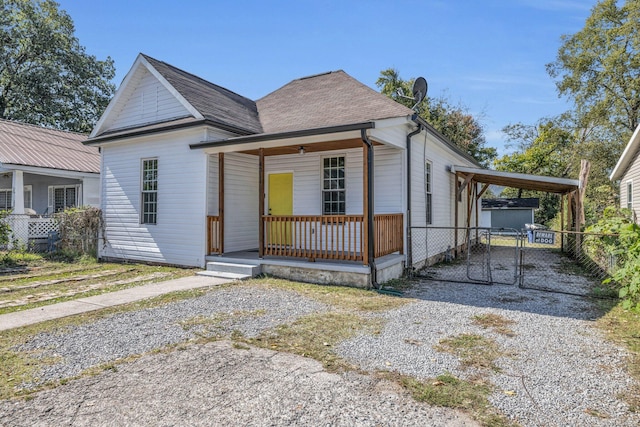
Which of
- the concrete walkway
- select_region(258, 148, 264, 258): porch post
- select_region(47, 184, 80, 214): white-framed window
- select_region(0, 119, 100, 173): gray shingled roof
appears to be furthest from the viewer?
select_region(47, 184, 80, 214): white-framed window

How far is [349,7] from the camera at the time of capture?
1052 centimetres

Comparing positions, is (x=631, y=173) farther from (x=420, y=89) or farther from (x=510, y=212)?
(x=510, y=212)

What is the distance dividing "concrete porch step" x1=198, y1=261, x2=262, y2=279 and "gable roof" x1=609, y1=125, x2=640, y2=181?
11.8 meters

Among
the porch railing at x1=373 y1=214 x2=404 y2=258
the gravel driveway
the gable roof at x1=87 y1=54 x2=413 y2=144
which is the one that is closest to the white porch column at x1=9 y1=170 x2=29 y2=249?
the gable roof at x1=87 y1=54 x2=413 y2=144

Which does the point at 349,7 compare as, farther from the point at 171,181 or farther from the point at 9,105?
the point at 9,105

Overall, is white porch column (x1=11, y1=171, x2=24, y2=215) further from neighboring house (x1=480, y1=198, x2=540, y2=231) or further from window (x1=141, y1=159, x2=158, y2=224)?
neighboring house (x1=480, y1=198, x2=540, y2=231)

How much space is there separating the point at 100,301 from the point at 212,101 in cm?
638

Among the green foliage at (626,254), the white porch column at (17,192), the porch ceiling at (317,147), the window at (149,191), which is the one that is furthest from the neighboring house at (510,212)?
the white porch column at (17,192)

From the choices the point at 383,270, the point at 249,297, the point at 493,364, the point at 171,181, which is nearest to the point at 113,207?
the point at 171,181

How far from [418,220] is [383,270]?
8.41 ft

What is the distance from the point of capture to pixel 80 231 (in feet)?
37.8

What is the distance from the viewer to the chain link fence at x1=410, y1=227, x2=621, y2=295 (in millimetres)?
7439

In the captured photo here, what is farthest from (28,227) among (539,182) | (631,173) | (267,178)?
(631,173)

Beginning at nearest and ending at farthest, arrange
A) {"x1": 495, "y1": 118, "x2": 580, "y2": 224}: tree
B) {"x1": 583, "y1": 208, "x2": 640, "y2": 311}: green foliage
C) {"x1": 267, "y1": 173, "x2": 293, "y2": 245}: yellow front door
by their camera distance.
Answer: {"x1": 583, "y1": 208, "x2": 640, "y2": 311}: green foliage → {"x1": 267, "y1": 173, "x2": 293, "y2": 245}: yellow front door → {"x1": 495, "y1": 118, "x2": 580, "y2": 224}: tree
